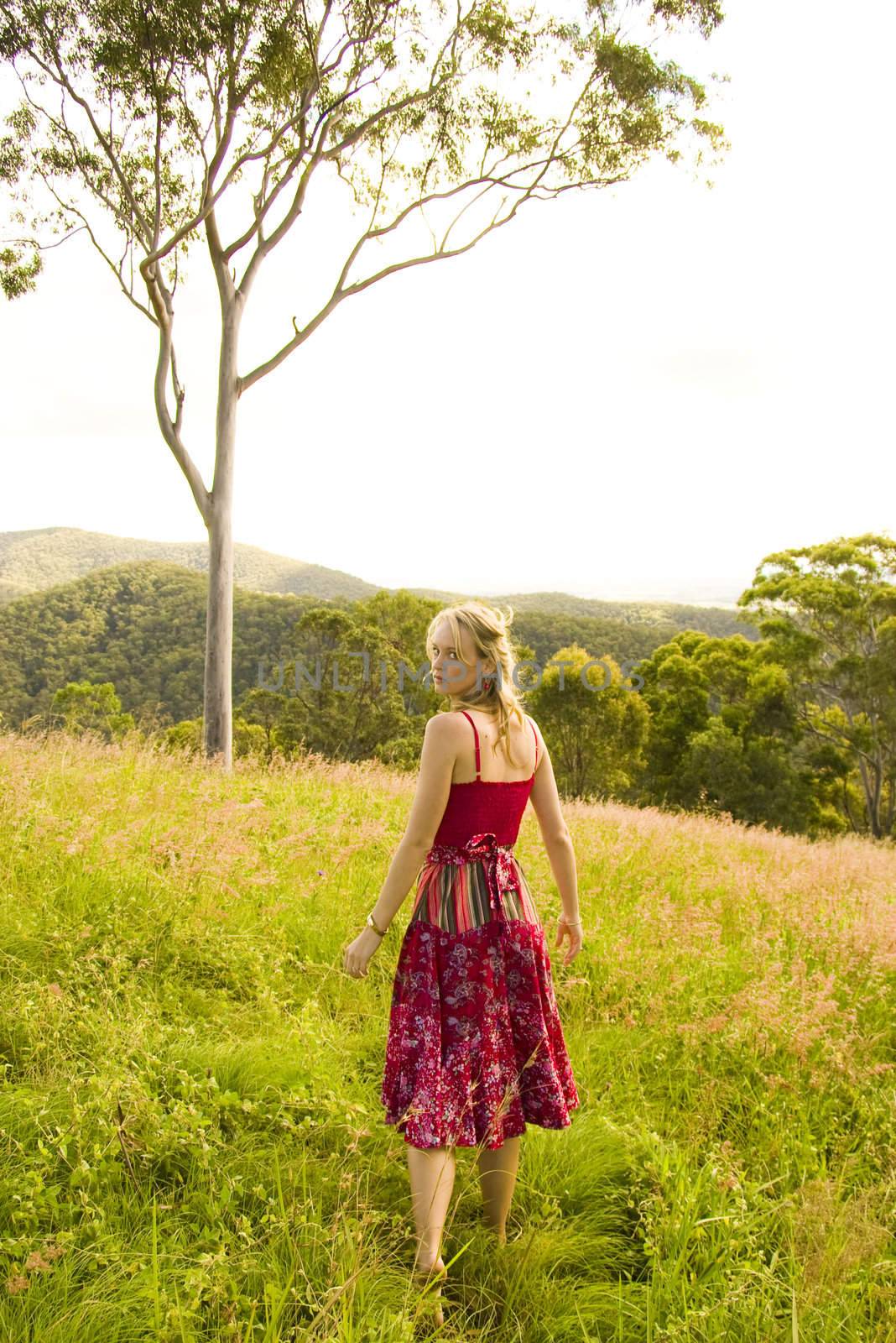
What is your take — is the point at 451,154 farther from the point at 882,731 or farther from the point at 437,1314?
the point at 882,731

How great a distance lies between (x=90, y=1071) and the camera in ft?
9.64

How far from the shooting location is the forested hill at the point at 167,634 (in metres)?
31.5

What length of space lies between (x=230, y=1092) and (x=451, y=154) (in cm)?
1385

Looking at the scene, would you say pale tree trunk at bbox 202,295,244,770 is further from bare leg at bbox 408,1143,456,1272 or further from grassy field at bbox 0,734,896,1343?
bare leg at bbox 408,1143,456,1272

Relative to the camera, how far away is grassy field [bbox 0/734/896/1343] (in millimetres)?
2189

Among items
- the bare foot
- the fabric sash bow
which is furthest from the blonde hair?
the bare foot

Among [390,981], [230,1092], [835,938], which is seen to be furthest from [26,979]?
[835,938]

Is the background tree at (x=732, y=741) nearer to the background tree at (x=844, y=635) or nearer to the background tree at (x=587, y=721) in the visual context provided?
the background tree at (x=844, y=635)

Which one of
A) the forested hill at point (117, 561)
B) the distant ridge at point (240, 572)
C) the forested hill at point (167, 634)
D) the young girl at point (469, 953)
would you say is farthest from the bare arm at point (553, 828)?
the forested hill at point (117, 561)

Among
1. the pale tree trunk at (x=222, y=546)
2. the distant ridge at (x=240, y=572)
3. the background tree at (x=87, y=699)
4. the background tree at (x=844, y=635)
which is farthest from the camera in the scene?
the distant ridge at (x=240, y=572)

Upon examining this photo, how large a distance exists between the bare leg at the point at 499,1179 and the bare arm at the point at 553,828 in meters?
0.72

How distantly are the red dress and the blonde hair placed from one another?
9cm

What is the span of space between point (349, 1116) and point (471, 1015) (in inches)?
21.0

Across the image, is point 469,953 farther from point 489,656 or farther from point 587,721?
point 587,721
